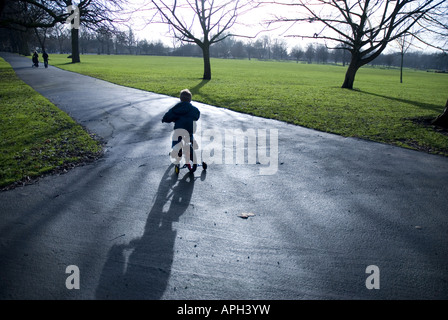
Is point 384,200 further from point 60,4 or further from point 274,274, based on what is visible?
point 60,4

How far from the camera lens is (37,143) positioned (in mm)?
6660

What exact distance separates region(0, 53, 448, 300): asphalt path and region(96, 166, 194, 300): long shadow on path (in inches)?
0.6

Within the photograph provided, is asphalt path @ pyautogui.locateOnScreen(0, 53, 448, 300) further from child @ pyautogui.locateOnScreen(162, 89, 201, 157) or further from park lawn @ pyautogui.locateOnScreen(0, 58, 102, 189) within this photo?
child @ pyautogui.locateOnScreen(162, 89, 201, 157)

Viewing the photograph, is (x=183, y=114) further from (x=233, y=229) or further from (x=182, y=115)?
(x=233, y=229)

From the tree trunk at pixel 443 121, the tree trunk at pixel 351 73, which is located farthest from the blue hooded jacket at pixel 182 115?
the tree trunk at pixel 351 73

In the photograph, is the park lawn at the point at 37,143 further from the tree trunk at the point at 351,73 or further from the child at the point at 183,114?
the tree trunk at the point at 351,73

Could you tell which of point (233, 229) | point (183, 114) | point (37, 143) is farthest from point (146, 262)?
point (37, 143)

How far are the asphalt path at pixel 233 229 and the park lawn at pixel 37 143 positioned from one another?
0.45 meters

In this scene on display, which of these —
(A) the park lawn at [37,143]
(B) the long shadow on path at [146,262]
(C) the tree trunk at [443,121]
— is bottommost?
(B) the long shadow on path at [146,262]

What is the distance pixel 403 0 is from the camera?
1698 cm

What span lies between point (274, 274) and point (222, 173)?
281 cm

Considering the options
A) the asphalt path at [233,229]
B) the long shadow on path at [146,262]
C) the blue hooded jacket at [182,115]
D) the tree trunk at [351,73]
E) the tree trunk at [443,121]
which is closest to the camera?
the long shadow on path at [146,262]

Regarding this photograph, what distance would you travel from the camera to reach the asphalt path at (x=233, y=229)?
2779 mm

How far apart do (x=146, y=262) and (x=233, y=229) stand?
119 centimetres
